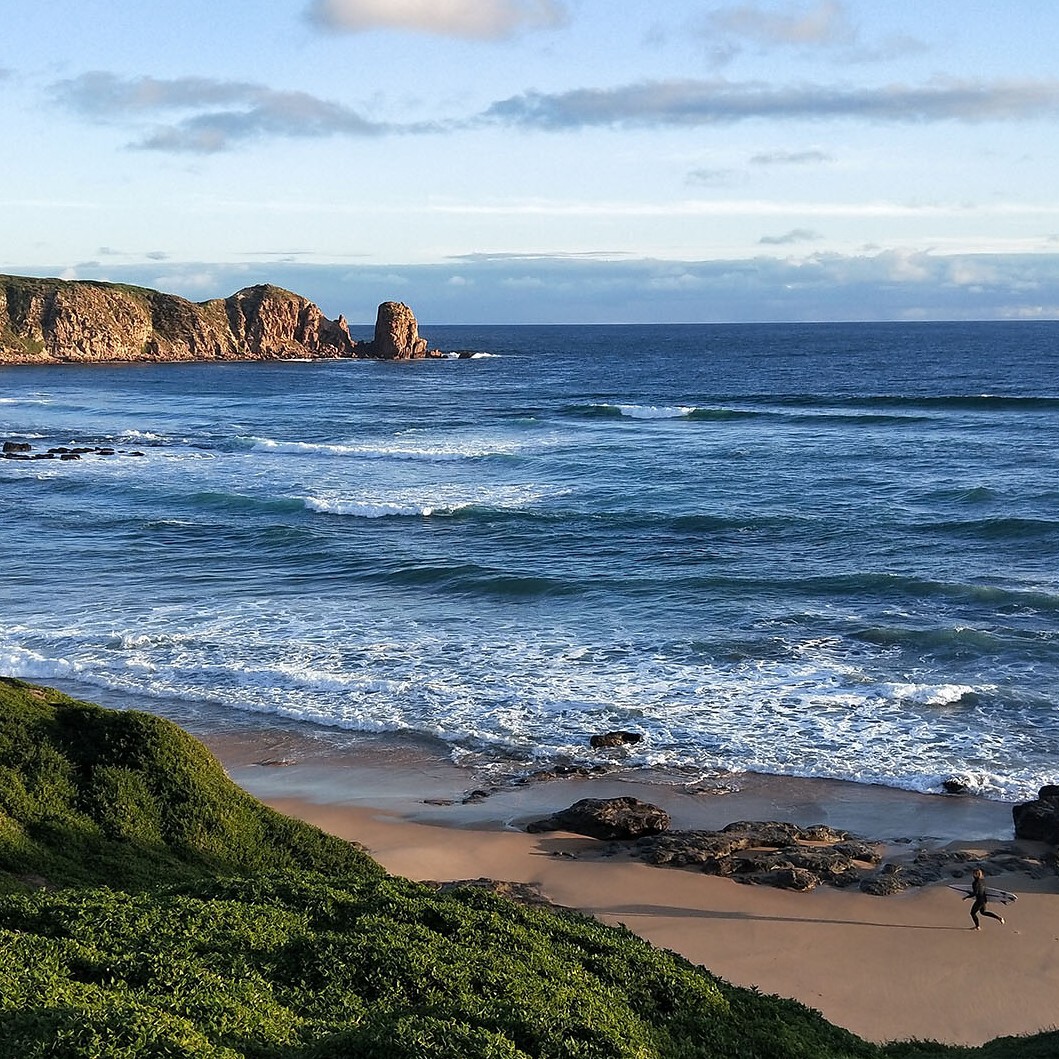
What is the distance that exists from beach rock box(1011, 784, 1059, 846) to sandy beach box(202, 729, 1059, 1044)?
17.1 inches

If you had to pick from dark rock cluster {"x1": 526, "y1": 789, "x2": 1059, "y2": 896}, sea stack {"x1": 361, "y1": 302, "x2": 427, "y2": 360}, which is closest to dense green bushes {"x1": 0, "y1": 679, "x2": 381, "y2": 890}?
dark rock cluster {"x1": 526, "y1": 789, "x2": 1059, "y2": 896}

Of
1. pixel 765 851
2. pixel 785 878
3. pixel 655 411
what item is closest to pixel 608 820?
pixel 765 851

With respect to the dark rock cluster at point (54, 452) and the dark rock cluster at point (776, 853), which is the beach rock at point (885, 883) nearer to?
the dark rock cluster at point (776, 853)

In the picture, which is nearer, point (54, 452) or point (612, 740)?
point (612, 740)

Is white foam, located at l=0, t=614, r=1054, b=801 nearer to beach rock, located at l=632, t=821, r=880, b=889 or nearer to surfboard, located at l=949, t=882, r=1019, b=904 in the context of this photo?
beach rock, located at l=632, t=821, r=880, b=889

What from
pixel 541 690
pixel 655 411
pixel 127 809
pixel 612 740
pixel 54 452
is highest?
pixel 655 411

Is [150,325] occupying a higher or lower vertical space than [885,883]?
higher

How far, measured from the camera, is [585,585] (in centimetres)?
3381

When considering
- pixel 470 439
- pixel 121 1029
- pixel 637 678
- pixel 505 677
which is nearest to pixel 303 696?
pixel 505 677

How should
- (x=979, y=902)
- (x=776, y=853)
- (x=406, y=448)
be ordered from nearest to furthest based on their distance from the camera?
(x=979, y=902) → (x=776, y=853) → (x=406, y=448)

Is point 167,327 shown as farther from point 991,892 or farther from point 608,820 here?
point 991,892

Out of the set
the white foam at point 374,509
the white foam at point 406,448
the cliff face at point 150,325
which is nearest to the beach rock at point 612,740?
the white foam at point 374,509

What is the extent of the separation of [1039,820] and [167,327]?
473 feet

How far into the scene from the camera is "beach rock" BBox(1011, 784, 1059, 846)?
17.8 metres
